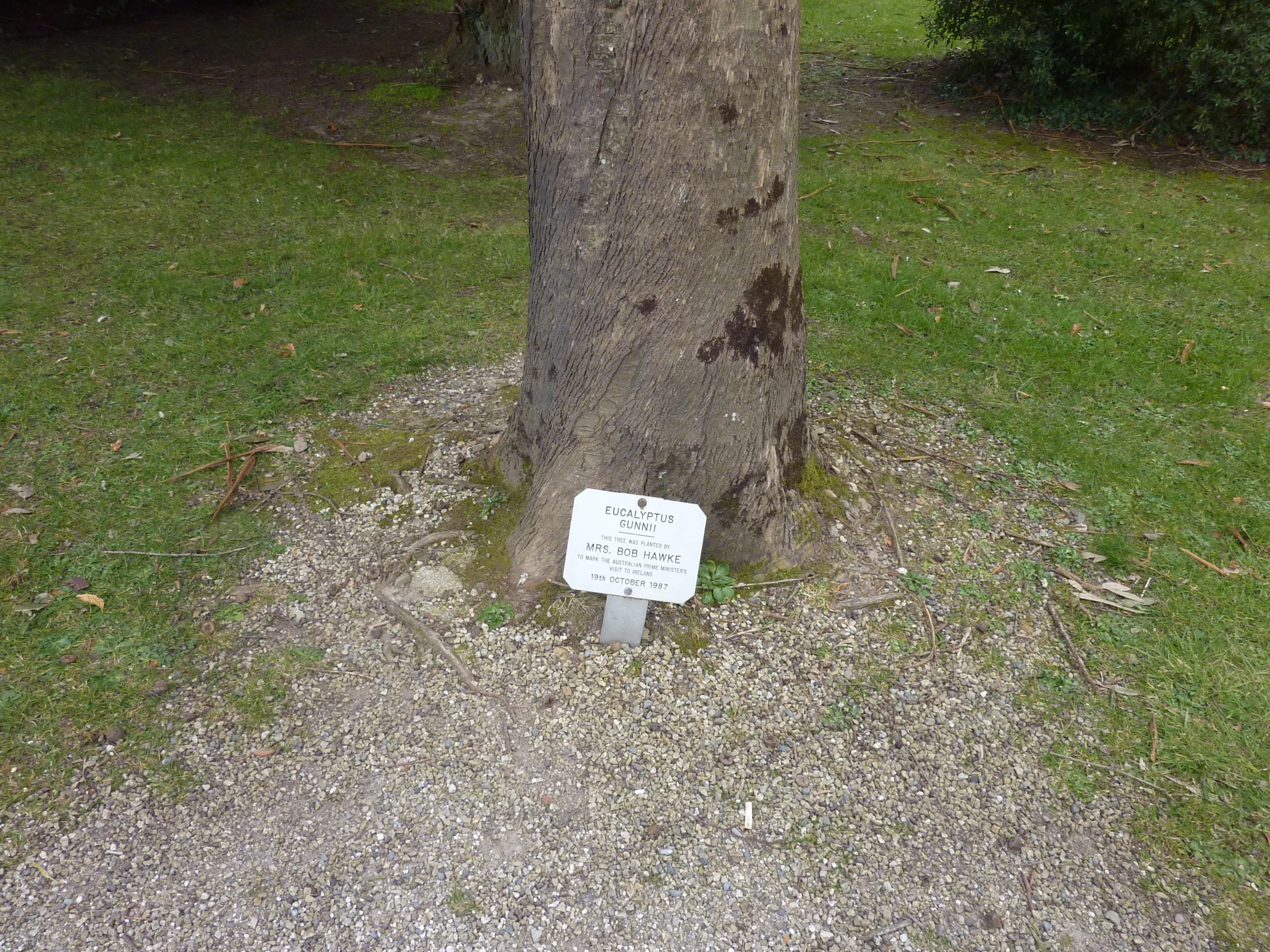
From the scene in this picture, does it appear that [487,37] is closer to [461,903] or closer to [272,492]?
[272,492]

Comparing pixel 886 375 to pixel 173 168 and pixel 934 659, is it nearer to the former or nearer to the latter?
pixel 934 659

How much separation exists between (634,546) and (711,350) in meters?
0.74

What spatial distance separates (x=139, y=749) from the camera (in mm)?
2697

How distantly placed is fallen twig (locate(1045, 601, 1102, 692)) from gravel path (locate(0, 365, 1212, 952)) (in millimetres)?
63

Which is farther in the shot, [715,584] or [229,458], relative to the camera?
[229,458]

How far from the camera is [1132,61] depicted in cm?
845

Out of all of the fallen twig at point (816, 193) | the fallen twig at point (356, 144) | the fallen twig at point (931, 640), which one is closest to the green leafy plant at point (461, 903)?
the fallen twig at point (931, 640)

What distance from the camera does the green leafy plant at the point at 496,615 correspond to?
3.11 m

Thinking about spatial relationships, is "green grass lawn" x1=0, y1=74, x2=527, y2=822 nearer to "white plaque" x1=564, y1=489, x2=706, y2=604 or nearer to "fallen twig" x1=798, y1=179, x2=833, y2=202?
"white plaque" x1=564, y1=489, x2=706, y2=604

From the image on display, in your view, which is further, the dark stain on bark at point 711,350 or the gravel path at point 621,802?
the dark stain on bark at point 711,350

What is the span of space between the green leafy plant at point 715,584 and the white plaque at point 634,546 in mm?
366

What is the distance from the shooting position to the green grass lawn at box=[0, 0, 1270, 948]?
2938 millimetres

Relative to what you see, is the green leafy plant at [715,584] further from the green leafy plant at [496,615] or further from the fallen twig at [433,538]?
the fallen twig at [433,538]

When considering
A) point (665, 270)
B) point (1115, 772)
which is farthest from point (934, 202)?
point (1115, 772)
